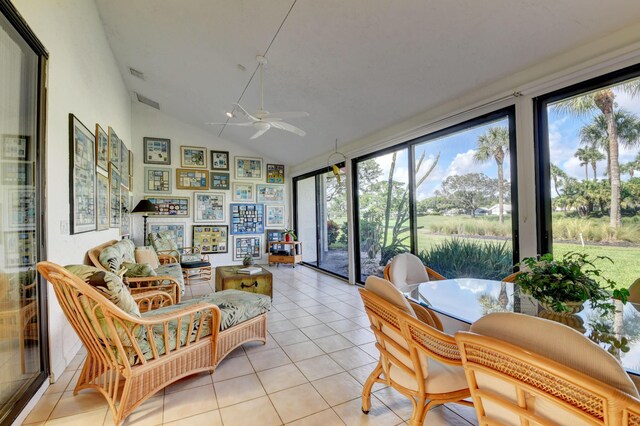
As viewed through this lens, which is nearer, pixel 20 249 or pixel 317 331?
pixel 20 249

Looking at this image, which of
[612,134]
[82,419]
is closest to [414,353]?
[82,419]

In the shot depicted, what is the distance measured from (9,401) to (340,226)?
469 cm

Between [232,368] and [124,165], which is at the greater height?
[124,165]

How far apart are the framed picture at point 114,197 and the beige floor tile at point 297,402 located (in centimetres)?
357

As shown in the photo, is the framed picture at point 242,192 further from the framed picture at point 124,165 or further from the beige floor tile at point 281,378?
the beige floor tile at point 281,378

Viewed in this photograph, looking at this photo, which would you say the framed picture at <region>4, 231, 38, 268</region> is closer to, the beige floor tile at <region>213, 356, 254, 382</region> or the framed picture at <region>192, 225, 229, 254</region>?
the beige floor tile at <region>213, 356, 254, 382</region>

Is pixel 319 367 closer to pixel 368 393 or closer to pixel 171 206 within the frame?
pixel 368 393

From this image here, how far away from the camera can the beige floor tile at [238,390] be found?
194 cm

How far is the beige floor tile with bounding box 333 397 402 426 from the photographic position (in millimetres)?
1709

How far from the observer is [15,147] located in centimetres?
182

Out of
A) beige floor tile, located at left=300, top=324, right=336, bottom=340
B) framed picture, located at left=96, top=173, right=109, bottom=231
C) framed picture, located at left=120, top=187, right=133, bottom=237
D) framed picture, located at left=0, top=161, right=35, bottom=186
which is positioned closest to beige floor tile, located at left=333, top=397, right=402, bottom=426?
beige floor tile, located at left=300, top=324, right=336, bottom=340

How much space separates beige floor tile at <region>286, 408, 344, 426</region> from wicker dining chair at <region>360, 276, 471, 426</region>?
441 mm

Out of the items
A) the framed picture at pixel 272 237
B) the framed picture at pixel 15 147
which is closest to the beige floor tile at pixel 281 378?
the framed picture at pixel 15 147

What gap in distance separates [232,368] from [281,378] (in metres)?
0.43
